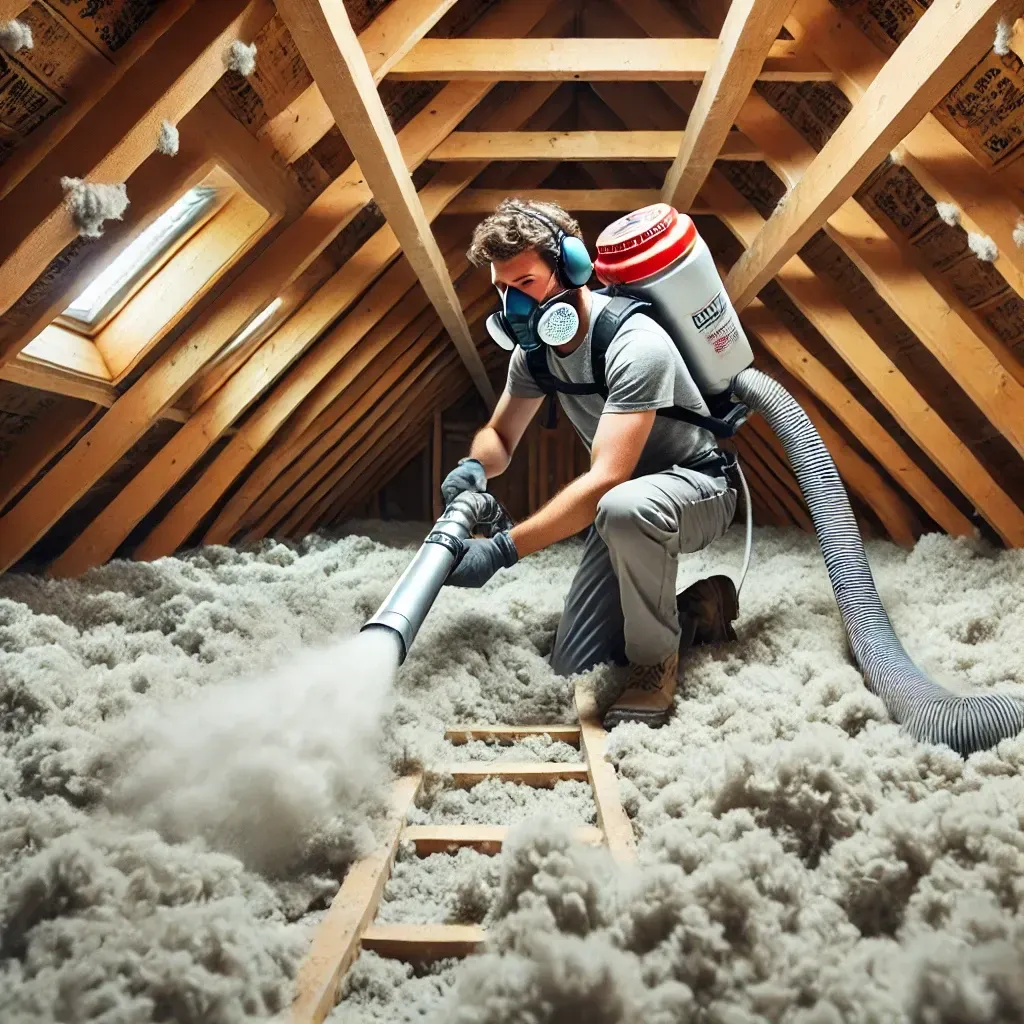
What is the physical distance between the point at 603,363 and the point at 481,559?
61 centimetres

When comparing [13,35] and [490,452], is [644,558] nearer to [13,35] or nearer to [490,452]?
[490,452]

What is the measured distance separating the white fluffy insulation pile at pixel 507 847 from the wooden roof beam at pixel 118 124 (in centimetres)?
90

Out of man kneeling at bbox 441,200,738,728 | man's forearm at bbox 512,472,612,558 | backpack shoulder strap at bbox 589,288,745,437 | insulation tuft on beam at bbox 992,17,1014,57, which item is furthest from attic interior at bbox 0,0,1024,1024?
backpack shoulder strap at bbox 589,288,745,437

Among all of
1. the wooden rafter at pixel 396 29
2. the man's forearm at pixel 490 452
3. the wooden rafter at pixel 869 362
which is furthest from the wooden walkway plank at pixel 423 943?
the wooden rafter at pixel 869 362

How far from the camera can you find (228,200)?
2.13m

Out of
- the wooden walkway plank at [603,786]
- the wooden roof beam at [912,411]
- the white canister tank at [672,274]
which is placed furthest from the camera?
the wooden roof beam at [912,411]

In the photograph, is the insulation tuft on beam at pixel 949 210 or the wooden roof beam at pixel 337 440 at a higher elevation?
the insulation tuft on beam at pixel 949 210

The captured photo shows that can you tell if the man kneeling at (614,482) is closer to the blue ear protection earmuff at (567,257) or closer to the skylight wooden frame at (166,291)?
the blue ear protection earmuff at (567,257)

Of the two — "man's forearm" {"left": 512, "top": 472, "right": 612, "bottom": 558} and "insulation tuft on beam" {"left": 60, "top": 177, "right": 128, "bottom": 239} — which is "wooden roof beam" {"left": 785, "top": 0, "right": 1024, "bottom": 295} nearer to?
"man's forearm" {"left": 512, "top": 472, "right": 612, "bottom": 558}

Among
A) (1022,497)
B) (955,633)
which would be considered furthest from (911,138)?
(1022,497)

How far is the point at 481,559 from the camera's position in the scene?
1.96m

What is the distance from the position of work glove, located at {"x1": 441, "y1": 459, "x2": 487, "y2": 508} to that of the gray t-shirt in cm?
28

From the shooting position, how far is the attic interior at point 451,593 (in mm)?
963

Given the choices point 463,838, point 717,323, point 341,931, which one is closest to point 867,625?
point 717,323
